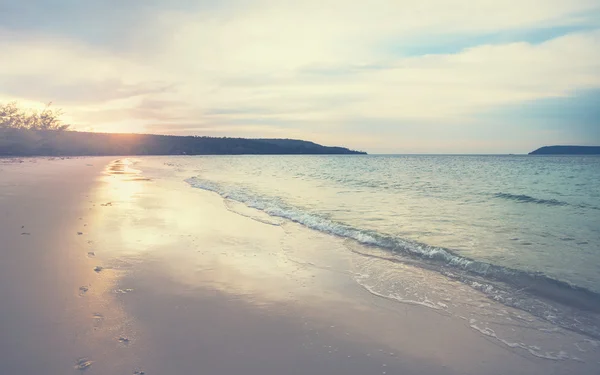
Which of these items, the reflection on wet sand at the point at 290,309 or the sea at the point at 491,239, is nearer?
the reflection on wet sand at the point at 290,309

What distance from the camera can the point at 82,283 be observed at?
5754mm

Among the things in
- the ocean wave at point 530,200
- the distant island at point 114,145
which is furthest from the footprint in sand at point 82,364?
the distant island at point 114,145

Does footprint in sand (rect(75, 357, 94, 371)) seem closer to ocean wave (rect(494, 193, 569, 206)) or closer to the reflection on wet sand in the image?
the reflection on wet sand

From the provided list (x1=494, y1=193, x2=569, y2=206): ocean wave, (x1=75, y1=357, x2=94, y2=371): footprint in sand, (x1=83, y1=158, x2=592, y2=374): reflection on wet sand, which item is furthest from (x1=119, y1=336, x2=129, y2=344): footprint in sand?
(x1=494, y1=193, x2=569, y2=206): ocean wave

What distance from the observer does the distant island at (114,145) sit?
247 ft

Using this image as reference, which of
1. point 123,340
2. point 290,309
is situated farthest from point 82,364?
point 290,309

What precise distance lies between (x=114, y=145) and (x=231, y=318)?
138 meters

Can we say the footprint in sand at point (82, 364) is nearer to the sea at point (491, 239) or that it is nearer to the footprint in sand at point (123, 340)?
the footprint in sand at point (123, 340)

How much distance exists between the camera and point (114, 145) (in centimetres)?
12769

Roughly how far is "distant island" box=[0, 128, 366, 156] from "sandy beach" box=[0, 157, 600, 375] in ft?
259

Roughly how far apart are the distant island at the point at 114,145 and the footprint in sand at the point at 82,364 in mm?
82409

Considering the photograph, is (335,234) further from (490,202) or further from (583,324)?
(490,202)

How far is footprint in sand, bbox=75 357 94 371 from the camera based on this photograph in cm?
342

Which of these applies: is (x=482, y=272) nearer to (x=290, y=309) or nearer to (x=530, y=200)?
(x=290, y=309)
